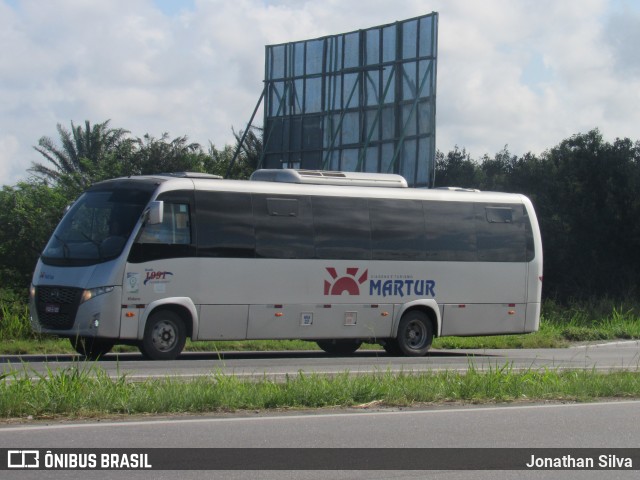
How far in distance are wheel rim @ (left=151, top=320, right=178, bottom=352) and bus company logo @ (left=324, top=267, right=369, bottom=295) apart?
119 inches

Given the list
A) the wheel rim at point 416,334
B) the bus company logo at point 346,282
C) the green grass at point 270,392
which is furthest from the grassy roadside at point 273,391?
the wheel rim at point 416,334

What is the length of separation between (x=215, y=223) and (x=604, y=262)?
82.5ft

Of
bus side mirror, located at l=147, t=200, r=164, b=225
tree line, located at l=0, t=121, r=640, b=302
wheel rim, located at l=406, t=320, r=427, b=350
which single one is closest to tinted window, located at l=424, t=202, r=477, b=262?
wheel rim, located at l=406, t=320, r=427, b=350

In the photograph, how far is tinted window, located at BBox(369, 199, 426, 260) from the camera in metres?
21.5

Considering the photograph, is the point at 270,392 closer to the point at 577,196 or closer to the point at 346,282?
the point at 346,282

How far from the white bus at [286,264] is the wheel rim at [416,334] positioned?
3cm

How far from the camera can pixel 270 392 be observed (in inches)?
490

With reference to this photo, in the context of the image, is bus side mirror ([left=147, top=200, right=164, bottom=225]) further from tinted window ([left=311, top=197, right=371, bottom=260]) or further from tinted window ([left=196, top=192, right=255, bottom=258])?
tinted window ([left=311, top=197, right=371, bottom=260])

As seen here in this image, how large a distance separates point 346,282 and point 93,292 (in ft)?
15.6

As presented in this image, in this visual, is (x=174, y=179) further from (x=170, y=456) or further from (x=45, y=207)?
(x=45, y=207)

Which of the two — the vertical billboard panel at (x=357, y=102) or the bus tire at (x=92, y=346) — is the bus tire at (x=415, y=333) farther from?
the vertical billboard panel at (x=357, y=102)

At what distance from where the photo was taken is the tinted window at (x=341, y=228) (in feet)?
68.6

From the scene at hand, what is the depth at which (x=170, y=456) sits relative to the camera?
9.16 meters

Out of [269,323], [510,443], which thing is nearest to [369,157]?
[269,323]
